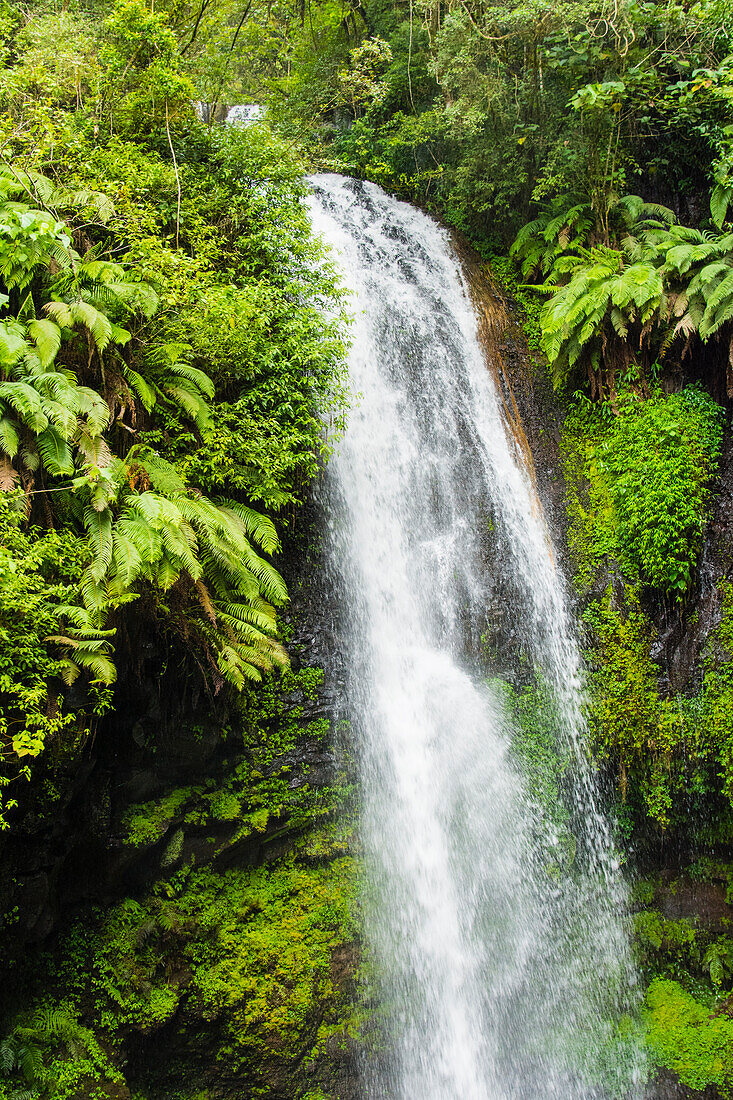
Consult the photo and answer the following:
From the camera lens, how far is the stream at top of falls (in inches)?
265

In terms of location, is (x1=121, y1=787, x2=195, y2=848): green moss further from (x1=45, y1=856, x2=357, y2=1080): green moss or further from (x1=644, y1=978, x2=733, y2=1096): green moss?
(x1=644, y1=978, x2=733, y2=1096): green moss

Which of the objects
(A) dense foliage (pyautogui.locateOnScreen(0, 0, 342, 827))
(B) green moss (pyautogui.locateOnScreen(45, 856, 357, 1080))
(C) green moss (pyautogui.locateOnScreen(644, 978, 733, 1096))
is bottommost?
(C) green moss (pyautogui.locateOnScreen(644, 978, 733, 1096))

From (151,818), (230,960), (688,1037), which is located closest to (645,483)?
(688,1037)

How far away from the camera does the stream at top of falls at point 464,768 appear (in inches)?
265

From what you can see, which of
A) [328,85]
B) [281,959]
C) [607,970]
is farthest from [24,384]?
[328,85]

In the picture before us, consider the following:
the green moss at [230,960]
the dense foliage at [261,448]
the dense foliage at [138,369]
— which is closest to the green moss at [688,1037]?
the dense foliage at [261,448]

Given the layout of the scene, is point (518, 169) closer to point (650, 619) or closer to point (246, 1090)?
point (650, 619)

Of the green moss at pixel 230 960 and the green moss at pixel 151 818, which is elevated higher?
the green moss at pixel 151 818

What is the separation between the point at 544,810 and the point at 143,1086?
4749 mm

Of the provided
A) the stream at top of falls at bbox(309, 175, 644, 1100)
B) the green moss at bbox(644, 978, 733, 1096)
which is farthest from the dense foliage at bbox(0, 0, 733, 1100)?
the stream at top of falls at bbox(309, 175, 644, 1100)

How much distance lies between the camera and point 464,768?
24.3ft

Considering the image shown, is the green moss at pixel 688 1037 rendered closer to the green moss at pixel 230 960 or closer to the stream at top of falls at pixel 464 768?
the stream at top of falls at pixel 464 768

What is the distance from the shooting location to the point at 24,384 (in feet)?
15.8

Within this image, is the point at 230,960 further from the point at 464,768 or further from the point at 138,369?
the point at 138,369
